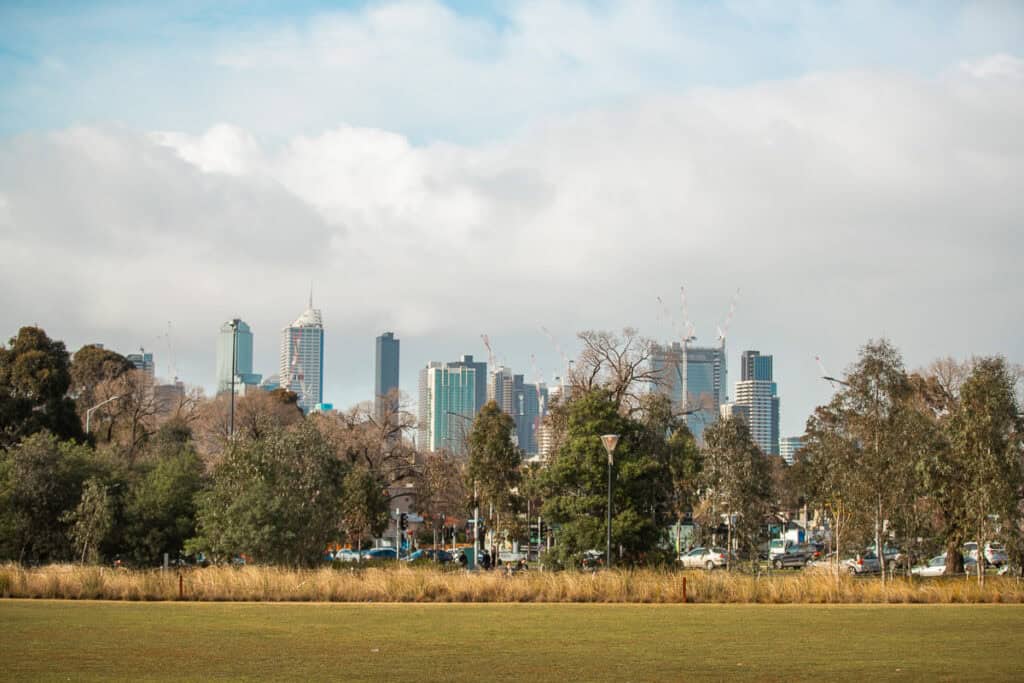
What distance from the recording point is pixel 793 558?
239 ft

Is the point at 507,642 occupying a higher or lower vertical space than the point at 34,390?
lower

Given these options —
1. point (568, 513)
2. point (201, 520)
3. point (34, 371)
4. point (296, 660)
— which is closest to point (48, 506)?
point (201, 520)

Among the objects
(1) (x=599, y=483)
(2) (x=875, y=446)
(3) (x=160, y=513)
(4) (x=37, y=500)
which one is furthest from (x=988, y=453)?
(4) (x=37, y=500)

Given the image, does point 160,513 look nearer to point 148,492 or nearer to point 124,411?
point 148,492

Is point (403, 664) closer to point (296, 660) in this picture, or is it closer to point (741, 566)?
point (296, 660)

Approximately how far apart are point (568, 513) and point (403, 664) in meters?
27.1

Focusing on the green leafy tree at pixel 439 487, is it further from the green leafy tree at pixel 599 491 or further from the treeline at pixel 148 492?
the green leafy tree at pixel 599 491

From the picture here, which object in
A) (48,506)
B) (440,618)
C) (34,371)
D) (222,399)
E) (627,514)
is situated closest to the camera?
(440,618)

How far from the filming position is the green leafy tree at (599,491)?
4378 cm

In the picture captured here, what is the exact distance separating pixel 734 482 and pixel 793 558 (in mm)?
25807

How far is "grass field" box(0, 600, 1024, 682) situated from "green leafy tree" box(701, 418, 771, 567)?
18001 mm

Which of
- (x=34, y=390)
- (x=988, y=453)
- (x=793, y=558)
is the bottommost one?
(x=793, y=558)

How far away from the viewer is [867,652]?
19.7 m

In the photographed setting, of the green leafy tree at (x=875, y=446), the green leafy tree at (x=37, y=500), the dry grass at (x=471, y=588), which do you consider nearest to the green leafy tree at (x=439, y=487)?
the green leafy tree at (x=37, y=500)
